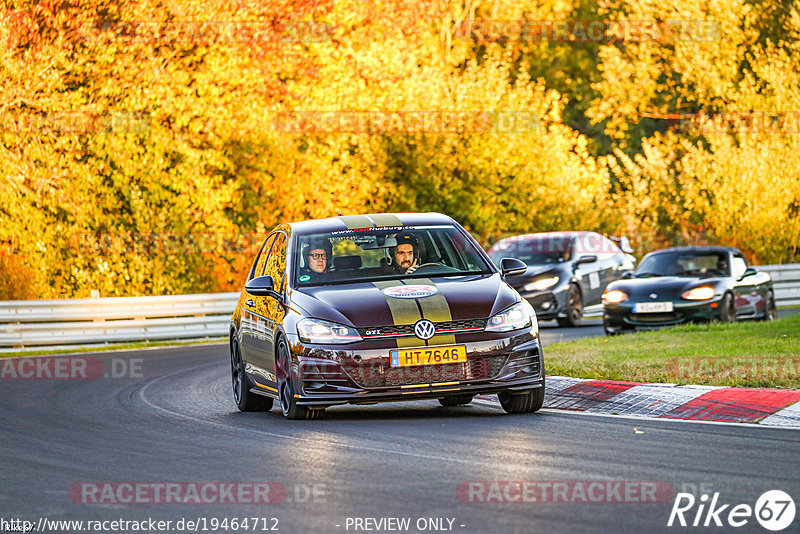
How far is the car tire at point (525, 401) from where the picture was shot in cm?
1172

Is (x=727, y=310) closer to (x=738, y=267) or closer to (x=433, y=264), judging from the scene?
(x=738, y=267)

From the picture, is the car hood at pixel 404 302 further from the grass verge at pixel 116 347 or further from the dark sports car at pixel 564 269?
the dark sports car at pixel 564 269

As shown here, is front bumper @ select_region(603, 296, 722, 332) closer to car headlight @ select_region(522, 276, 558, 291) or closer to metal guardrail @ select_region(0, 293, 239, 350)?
car headlight @ select_region(522, 276, 558, 291)

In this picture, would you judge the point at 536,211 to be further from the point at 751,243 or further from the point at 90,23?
the point at 90,23

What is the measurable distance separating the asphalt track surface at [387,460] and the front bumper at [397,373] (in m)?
0.26

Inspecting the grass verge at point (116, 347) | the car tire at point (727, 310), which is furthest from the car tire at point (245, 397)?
the grass verge at point (116, 347)

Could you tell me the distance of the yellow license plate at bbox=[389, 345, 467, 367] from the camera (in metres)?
11.0

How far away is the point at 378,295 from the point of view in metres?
11.5

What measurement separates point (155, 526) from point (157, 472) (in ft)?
5.97

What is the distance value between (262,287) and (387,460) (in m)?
3.62

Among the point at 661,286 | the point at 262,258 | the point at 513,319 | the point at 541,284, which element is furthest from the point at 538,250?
the point at 513,319

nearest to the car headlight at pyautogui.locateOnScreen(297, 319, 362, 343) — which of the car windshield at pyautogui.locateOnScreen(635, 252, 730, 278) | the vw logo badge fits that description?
the vw logo badge

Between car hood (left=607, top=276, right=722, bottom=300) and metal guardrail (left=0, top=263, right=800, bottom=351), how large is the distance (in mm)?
4085

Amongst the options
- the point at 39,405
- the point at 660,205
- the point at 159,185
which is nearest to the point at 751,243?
the point at 660,205
